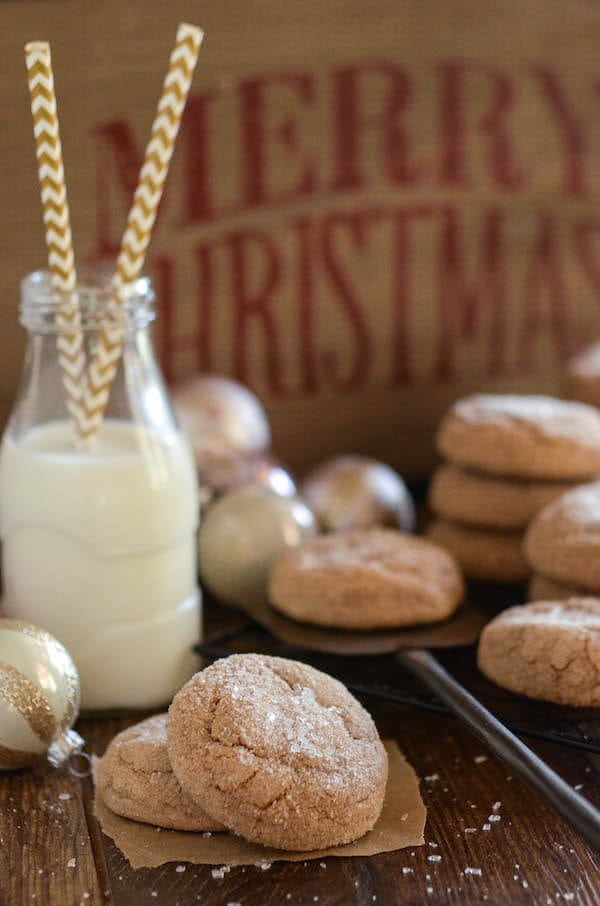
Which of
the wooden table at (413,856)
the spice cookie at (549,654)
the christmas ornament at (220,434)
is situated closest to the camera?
the wooden table at (413,856)

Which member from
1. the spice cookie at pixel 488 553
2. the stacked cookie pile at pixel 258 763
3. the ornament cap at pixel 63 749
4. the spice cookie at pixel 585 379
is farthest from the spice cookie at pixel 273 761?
the spice cookie at pixel 585 379

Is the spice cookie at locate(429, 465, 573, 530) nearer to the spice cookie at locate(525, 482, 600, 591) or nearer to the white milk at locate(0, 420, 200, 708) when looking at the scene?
the spice cookie at locate(525, 482, 600, 591)

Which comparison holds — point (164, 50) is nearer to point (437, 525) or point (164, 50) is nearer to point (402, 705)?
point (437, 525)

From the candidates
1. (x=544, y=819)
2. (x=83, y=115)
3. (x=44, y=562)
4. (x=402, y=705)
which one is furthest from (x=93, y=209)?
(x=544, y=819)

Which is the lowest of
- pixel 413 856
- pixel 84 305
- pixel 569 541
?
pixel 413 856

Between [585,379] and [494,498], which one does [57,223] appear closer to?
[494,498]

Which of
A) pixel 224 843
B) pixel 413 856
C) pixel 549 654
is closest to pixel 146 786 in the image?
pixel 224 843

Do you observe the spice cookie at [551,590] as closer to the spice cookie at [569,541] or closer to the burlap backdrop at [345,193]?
the spice cookie at [569,541]
